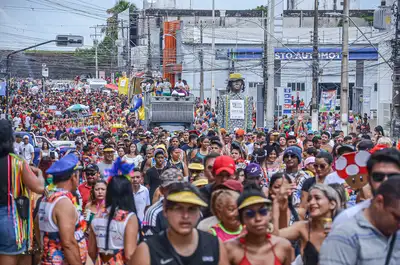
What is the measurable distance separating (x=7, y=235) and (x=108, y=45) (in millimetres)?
132686

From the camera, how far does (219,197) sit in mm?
6508

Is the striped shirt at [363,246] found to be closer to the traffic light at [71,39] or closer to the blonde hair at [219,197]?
the blonde hair at [219,197]

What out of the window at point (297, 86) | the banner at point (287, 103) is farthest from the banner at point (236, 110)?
the window at point (297, 86)

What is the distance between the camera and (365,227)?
4.24m

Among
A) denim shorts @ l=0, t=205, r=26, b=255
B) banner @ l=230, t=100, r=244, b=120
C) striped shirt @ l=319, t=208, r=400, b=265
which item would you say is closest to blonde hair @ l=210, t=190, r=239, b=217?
denim shorts @ l=0, t=205, r=26, b=255

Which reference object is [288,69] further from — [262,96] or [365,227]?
[365,227]

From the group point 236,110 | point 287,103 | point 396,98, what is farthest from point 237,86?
point 396,98

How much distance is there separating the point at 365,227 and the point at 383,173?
2.42ft

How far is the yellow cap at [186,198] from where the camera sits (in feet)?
16.3

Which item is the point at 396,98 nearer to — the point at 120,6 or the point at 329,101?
the point at 329,101

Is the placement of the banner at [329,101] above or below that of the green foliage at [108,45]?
below

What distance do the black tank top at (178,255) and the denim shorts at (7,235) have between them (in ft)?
7.13

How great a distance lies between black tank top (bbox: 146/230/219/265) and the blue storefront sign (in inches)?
2187

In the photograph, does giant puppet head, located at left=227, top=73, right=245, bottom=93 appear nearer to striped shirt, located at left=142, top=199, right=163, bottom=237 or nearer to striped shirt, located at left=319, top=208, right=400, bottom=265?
striped shirt, located at left=142, top=199, right=163, bottom=237
